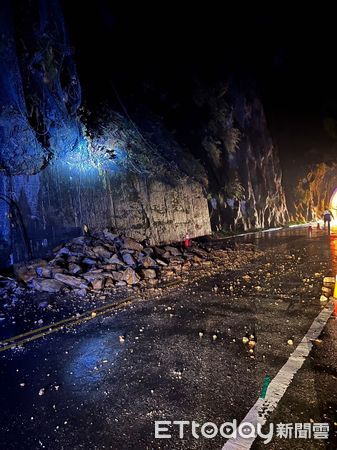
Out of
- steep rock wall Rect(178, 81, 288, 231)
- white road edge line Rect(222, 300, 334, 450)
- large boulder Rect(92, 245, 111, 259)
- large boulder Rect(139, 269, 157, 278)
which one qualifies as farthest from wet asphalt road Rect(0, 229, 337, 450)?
steep rock wall Rect(178, 81, 288, 231)

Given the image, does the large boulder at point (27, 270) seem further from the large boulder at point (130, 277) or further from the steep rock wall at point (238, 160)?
the steep rock wall at point (238, 160)

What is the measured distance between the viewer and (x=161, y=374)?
355 centimetres

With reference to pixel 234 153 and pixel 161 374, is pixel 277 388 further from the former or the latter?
pixel 234 153

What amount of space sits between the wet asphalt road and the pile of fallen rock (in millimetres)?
1834

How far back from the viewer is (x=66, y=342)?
15.4ft

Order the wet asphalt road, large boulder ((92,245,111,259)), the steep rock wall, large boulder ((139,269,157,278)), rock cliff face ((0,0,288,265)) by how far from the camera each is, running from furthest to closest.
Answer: the steep rock wall, rock cliff face ((0,0,288,265)), large boulder ((92,245,111,259)), large boulder ((139,269,157,278)), the wet asphalt road

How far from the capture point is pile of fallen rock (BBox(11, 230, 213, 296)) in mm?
7582

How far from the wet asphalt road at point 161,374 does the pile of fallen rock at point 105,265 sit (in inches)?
72.2

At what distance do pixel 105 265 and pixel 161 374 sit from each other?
529cm

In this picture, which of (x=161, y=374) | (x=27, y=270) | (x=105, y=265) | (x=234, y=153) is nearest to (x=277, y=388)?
(x=161, y=374)

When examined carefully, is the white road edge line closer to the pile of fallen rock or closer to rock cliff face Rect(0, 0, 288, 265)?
the pile of fallen rock

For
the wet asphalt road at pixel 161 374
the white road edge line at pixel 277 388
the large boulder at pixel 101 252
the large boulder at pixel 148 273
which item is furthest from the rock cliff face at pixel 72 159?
the white road edge line at pixel 277 388

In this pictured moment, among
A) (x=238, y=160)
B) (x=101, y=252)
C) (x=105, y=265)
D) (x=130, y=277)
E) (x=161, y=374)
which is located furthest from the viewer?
(x=238, y=160)

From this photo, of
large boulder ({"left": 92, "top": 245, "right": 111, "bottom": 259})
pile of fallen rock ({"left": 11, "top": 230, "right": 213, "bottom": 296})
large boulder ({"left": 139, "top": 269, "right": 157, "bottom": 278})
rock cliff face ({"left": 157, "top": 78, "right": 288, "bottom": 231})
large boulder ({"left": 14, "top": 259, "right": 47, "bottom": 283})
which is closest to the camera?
pile of fallen rock ({"left": 11, "top": 230, "right": 213, "bottom": 296})
